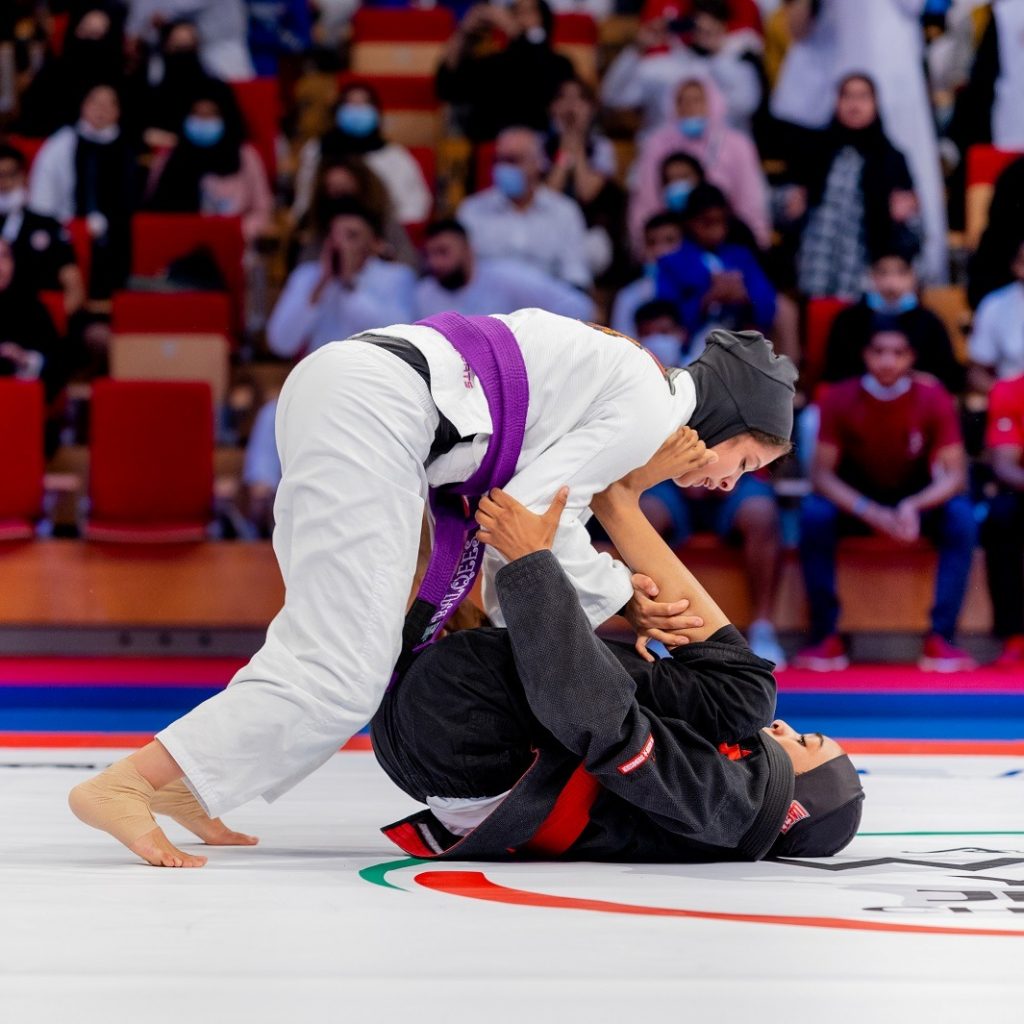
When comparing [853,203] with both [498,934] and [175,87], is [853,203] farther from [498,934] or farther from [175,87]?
[498,934]

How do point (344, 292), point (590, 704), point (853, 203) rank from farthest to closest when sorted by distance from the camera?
1. point (853, 203)
2. point (344, 292)
3. point (590, 704)

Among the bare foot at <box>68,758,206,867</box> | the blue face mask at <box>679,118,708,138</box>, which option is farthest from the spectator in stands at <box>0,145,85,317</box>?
the bare foot at <box>68,758,206,867</box>

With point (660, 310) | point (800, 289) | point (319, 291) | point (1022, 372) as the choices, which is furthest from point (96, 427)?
point (1022, 372)

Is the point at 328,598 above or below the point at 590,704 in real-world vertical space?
above

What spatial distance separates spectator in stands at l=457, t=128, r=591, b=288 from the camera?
21.4 feet

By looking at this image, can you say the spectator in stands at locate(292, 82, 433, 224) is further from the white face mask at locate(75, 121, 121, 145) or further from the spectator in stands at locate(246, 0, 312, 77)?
the spectator in stands at locate(246, 0, 312, 77)

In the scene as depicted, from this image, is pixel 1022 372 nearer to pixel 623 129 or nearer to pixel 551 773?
pixel 623 129

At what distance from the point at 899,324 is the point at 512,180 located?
5.79ft

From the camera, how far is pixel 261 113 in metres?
7.38

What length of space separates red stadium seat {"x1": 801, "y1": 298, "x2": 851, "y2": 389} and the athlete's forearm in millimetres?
3613

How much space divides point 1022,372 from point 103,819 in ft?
14.6

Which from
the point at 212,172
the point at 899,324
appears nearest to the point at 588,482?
Answer: the point at 899,324

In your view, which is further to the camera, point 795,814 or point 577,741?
point 795,814

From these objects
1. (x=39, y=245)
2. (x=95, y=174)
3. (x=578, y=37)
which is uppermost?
(x=578, y=37)
